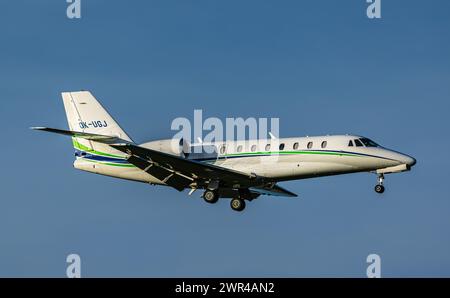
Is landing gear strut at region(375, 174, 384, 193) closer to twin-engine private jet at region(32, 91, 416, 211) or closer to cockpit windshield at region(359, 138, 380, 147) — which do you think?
twin-engine private jet at region(32, 91, 416, 211)

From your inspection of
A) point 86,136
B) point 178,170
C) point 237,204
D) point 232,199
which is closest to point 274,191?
point 232,199

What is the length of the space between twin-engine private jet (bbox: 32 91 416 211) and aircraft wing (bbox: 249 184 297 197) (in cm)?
5

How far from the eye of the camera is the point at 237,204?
38906 mm

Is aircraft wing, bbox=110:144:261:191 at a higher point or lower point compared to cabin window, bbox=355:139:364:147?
lower

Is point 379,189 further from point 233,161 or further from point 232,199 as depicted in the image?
point 232,199

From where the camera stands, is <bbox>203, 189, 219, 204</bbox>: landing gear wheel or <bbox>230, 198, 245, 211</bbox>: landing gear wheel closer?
<bbox>203, 189, 219, 204</bbox>: landing gear wheel

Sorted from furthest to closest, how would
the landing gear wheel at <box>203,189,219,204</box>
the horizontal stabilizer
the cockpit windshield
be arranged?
the landing gear wheel at <box>203,189,219,204</box>, the cockpit windshield, the horizontal stabilizer

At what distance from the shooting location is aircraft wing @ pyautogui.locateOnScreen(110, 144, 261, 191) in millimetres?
36188

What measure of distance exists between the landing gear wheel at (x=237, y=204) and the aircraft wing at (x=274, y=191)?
112cm

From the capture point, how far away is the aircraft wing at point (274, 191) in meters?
40.2

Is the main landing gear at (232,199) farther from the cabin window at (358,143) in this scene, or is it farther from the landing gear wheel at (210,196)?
the cabin window at (358,143)

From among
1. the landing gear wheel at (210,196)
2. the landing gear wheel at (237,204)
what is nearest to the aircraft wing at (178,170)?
the landing gear wheel at (210,196)

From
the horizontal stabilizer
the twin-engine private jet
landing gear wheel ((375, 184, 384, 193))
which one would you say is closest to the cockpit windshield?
the twin-engine private jet
